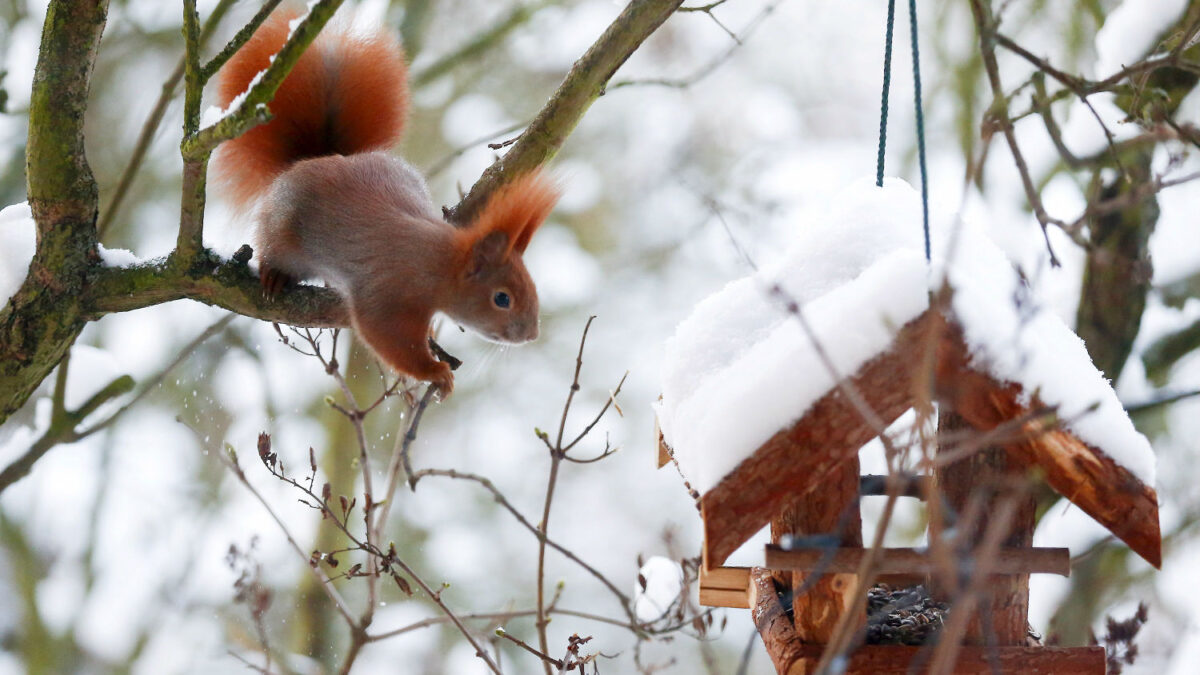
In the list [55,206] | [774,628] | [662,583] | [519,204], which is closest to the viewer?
[774,628]

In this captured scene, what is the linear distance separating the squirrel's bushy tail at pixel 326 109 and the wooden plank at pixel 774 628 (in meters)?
1.20

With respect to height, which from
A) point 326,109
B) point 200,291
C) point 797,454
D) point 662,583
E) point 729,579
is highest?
point 326,109

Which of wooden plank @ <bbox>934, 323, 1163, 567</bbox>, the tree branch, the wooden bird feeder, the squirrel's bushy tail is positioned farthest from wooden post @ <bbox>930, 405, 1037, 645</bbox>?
the squirrel's bushy tail

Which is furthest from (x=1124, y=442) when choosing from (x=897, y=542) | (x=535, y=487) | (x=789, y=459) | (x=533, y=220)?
(x=535, y=487)

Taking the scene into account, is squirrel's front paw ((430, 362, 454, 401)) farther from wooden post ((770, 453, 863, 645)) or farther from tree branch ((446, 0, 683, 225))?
wooden post ((770, 453, 863, 645))

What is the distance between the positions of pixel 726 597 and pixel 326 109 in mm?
1231

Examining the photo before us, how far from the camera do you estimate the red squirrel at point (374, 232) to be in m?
1.76

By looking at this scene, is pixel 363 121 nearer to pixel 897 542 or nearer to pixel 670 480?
pixel 897 542

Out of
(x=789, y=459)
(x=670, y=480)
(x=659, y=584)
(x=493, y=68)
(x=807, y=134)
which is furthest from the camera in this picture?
(x=670, y=480)

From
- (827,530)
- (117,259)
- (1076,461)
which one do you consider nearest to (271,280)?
(117,259)

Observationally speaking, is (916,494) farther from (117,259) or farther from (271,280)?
(117,259)

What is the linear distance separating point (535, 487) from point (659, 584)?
261cm

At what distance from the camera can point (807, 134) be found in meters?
4.59

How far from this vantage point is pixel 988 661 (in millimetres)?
1179
